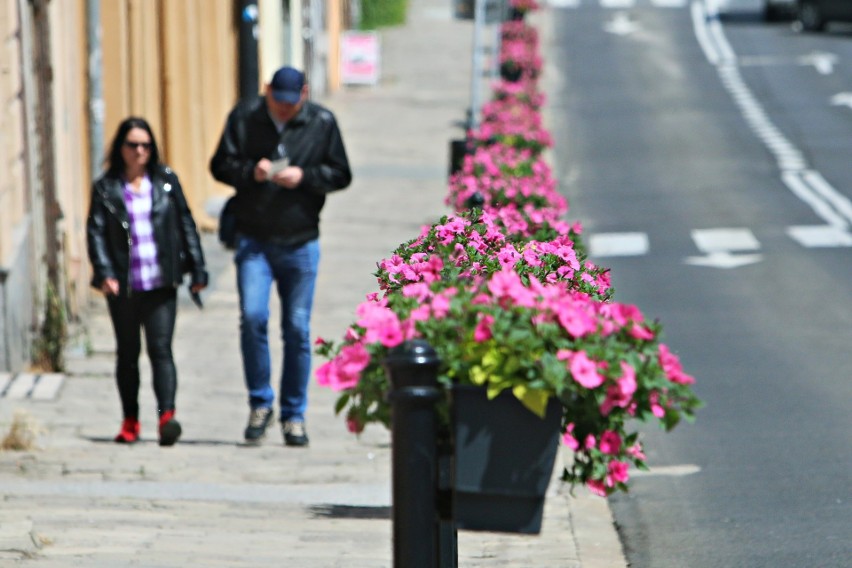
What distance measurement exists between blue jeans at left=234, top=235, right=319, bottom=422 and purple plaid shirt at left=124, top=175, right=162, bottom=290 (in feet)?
1.43

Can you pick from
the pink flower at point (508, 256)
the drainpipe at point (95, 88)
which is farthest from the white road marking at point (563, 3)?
the pink flower at point (508, 256)

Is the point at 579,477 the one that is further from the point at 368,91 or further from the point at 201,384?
the point at 368,91

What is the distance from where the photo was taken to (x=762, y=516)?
306 inches

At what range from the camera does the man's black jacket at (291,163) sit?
943 cm

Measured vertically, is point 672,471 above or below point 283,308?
below

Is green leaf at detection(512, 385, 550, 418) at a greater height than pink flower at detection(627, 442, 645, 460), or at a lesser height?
greater

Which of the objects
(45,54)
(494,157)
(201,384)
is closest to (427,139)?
(494,157)

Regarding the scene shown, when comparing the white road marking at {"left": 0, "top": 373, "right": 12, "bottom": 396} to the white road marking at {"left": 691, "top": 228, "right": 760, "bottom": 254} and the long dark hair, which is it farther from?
the white road marking at {"left": 691, "top": 228, "right": 760, "bottom": 254}

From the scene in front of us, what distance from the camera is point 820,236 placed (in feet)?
66.9

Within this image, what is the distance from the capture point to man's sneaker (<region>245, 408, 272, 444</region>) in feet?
31.5

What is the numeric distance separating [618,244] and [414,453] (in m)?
15.3

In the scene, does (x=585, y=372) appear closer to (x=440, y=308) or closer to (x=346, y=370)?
(x=440, y=308)

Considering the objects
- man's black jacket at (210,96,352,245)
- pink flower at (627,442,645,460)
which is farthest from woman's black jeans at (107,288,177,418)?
pink flower at (627,442,645,460)

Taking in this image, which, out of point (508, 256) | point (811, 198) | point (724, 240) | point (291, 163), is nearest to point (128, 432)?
point (291, 163)
